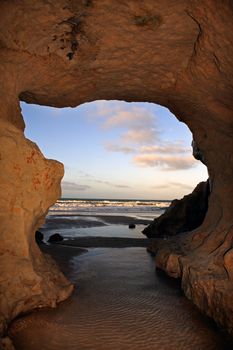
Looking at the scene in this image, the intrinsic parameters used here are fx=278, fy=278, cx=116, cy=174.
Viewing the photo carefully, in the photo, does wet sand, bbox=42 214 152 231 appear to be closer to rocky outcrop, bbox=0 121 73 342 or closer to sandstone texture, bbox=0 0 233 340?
sandstone texture, bbox=0 0 233 340

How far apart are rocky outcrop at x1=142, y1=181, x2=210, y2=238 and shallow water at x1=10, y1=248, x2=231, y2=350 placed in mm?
8271

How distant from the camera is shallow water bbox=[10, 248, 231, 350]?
3.90 meters

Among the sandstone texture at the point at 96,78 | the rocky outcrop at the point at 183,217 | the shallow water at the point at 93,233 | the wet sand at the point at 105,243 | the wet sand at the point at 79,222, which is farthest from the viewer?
the wet sand at the point at 79,222

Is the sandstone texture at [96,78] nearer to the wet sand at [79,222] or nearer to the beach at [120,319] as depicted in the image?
the beach at [120,319]

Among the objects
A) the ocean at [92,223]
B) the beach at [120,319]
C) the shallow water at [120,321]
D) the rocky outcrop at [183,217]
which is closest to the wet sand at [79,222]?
the ocean at [92,223]

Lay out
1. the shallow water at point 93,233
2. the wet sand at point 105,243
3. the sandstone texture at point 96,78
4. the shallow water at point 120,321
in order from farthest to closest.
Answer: the shallow water at point 93,233 → the wet sand at point 105,243 → the sandstone texture at point 96,78 → the shallow water at point 120,321

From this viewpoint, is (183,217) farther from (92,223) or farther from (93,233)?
(92,223)

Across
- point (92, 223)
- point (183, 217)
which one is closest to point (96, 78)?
point (183, 217)

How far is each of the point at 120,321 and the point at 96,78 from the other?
524cm

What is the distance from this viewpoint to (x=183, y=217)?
49.5 feet

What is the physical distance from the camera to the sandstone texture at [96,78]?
462 cm

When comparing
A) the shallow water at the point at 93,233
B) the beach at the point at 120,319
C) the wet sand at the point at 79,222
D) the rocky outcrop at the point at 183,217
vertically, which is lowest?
the wet sand at the point at 79,222

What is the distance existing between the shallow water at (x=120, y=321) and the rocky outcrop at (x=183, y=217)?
827 centimetres

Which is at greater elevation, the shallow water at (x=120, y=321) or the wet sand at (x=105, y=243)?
the shallow water at (x=120, y=321)
